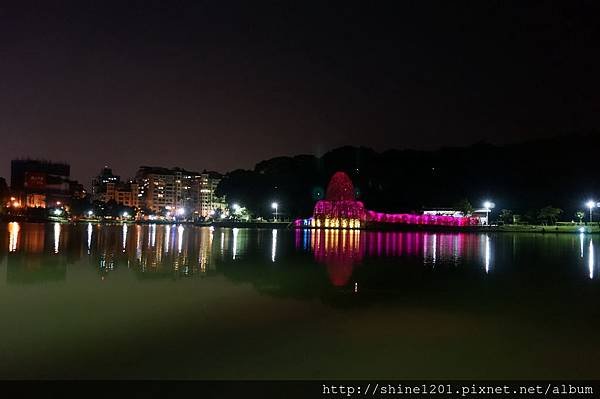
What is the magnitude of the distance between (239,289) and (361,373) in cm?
622

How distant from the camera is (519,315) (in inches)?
377

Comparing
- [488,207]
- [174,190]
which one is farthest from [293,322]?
[174,190]

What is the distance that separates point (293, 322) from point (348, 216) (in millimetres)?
48245

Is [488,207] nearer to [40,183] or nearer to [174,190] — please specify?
[40,183]

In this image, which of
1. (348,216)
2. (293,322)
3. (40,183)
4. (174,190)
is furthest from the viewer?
(174,190)

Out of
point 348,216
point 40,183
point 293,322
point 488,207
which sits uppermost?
point 40,183

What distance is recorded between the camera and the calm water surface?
259 inches

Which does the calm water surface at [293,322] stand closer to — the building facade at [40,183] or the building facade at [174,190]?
the building facade at [40,183]

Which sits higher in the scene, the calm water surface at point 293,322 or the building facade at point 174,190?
the building facade at point 174,190

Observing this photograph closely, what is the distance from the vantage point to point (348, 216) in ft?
187

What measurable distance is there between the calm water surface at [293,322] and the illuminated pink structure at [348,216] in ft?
123

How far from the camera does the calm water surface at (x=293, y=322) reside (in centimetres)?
657

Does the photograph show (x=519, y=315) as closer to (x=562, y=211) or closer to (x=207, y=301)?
(x=207, y=301)

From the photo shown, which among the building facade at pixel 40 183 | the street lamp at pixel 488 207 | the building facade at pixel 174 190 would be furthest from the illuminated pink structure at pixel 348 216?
the building facade at pixel 174 190
